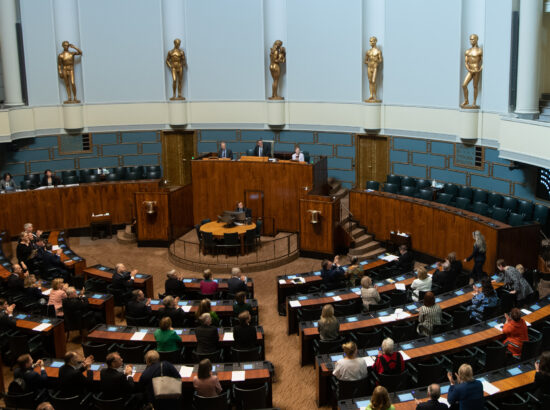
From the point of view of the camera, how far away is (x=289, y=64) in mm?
22188

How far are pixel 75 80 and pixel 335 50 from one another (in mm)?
9231

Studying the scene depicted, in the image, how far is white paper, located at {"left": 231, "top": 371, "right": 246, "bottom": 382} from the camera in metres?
9.05

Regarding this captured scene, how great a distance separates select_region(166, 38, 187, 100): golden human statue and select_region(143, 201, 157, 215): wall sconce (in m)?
5.79

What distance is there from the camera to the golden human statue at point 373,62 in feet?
67.1

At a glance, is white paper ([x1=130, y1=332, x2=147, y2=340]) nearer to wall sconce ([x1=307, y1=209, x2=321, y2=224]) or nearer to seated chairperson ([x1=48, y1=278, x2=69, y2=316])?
seated chairperson ([x1=48, y1=278, x2=69, y2=316])

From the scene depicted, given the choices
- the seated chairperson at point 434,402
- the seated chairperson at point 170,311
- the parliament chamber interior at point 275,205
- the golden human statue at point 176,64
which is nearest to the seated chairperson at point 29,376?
the parliament chamber interior at point 275,205

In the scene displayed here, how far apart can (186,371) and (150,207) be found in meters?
9.78

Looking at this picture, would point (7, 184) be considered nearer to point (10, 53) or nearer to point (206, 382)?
point (10, 53)

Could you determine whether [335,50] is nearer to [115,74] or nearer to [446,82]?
[446,82]

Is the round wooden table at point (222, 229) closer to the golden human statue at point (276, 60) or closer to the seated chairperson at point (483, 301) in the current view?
the golden human statue at point (276, 60)

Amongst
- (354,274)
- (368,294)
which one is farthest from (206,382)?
(354,274)

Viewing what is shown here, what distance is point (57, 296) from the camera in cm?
1188

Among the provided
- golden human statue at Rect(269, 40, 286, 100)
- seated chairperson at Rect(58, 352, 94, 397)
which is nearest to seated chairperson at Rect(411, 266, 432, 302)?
seated chairperson at Rect(58, 352, 94, 397)

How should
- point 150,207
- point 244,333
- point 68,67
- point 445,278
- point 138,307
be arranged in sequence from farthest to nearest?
point 68,67 < point 150,207 < point 445,278 < point 138,307 < point 244,333
